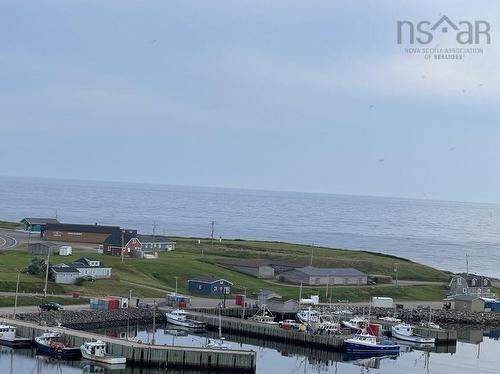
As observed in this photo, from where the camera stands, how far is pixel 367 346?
7694 centimetres

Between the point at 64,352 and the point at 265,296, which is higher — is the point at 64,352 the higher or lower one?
the lower one

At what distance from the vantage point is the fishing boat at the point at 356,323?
84.9 m

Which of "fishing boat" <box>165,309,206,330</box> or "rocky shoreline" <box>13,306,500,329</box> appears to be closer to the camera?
"rocky shoreline" <box>13,306,500,329</box>

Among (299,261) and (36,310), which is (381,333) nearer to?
(36,310)

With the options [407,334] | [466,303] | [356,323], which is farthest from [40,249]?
[466,303]

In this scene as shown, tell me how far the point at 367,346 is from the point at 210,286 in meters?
25.9

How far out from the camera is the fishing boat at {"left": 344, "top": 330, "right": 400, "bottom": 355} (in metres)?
76.9

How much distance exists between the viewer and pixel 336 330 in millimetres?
81375

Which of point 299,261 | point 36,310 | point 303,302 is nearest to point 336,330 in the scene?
point 303,302

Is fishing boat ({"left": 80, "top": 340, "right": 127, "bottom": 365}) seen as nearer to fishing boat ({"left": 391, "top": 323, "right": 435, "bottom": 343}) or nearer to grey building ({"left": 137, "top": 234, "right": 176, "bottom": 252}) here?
fishing boat ({"left": 391, "top": 323, "right": 435, "bottom": 343})

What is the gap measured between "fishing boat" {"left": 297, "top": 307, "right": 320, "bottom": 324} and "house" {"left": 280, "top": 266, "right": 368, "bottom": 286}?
20184 mm

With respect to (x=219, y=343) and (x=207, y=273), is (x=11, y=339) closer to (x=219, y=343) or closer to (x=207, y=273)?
(x=219, y=343)

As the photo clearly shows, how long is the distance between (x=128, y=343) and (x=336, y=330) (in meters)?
22.5

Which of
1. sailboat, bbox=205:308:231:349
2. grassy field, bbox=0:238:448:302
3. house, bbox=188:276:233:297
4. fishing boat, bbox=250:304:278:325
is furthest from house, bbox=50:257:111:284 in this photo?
sailboat, bbox=205:308:231:349
